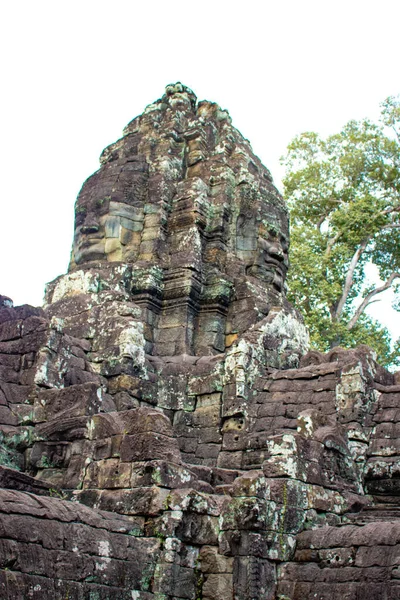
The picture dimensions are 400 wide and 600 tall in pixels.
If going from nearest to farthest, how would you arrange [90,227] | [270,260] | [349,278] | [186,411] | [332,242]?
[186,411]
[90,227]
[270,260]
[349,278]
[332,242]

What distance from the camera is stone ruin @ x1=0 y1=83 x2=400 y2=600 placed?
316 inches

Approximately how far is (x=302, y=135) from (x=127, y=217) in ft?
54.0

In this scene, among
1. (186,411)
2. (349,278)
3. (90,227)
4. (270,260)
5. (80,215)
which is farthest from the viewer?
(349,278)

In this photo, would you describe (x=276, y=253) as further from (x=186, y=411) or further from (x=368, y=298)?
(x=368, y=298)

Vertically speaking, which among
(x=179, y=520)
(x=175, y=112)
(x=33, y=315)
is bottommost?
(x=179, y=520)

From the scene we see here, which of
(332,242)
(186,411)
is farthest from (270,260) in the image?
(332,242)

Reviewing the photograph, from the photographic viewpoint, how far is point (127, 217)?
15.1 m

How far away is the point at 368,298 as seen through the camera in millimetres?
27281

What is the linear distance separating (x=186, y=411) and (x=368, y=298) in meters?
15.8

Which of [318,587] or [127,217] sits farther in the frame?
[127,217]

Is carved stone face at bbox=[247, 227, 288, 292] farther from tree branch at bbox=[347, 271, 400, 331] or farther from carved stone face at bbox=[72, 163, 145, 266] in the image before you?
tree branch at bbox=[347, 271, 400, 331]

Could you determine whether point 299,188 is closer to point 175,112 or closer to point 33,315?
point 175,112

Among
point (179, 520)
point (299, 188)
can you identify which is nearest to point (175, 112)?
point (179, 520)

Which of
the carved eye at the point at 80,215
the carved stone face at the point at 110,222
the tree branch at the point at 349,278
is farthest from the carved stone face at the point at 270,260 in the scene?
the tree branch at the point at 349,278
